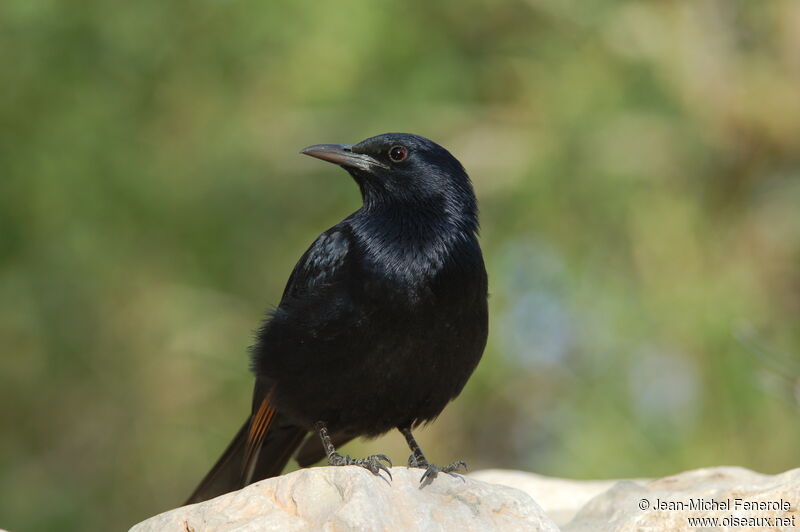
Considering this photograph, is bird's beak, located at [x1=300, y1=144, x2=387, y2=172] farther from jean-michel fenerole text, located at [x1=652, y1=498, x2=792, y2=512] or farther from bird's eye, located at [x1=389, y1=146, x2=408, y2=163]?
jean-michel fenerole text, located at [x1=652, y1=498, x2=792, y2=512]

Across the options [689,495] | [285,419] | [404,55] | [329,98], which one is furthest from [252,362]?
[404,55]

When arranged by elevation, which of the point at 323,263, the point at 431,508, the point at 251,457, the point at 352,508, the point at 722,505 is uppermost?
the point at 323,263

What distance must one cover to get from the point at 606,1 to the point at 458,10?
4.15 ft

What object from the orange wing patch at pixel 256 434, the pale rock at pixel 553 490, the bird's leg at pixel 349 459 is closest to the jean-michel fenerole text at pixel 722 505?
the pale rock at pixel 553 490

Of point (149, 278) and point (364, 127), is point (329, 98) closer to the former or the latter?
point (364, 127)

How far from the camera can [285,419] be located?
4.00 m

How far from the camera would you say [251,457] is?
4.07 m

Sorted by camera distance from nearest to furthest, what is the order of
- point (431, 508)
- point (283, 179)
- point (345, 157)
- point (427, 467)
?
point (431, 508), point (427, 467), point (345, 157), point (283, 179)

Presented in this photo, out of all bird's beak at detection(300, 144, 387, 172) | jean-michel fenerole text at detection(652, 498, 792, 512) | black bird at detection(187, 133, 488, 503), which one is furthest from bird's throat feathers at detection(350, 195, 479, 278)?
jean-michel fenerole text at detection(652, 498, 792, 512)

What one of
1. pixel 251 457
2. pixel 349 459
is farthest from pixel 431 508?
pixel 251 457

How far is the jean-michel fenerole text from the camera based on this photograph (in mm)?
3174

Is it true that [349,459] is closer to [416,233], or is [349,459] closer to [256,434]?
[256,434]

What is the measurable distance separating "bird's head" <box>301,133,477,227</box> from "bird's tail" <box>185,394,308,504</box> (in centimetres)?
93

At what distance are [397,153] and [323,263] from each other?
22.8 inches
